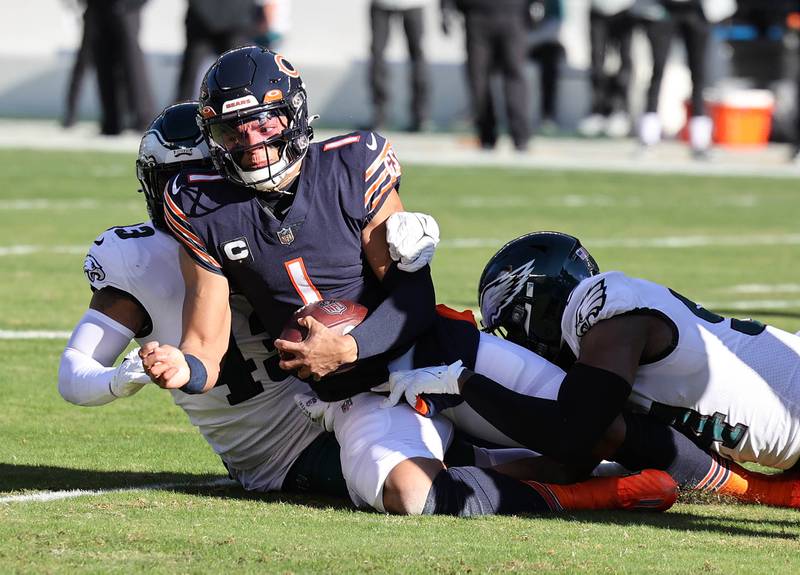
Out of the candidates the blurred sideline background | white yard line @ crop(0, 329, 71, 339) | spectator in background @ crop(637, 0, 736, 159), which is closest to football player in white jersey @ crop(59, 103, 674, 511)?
white yard line @ crop(0, 329, 71, 339)

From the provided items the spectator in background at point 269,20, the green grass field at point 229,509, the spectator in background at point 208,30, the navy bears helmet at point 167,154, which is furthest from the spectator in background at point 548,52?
the navy bears helmet at point 167,154

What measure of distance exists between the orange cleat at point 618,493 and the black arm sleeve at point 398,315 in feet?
1.89

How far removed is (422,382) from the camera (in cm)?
486

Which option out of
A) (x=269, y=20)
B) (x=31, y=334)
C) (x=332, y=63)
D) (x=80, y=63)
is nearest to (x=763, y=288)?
(x=31, y=334)

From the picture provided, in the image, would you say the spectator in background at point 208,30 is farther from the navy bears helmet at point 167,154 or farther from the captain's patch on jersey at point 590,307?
the captain's patch on jersey at point 590,307

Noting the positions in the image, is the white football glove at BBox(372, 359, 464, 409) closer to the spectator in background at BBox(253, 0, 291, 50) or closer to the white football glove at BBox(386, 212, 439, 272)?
the white football glove at BBox(386, 212, 439, 272)

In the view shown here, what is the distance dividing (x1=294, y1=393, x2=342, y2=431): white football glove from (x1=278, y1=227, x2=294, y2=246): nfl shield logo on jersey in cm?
52

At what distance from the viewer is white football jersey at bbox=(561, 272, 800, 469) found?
15.8 ft

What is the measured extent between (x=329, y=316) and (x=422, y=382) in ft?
1.10

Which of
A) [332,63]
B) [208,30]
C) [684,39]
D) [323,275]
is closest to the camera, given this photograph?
[323,275]

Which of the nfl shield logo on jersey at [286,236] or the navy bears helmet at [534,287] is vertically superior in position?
the nfl shield logo on jersey at [286,236]

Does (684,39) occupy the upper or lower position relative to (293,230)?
lower

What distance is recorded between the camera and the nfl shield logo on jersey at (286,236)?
4.90m

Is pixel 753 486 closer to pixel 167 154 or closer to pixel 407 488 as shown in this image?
pixel 407 488
